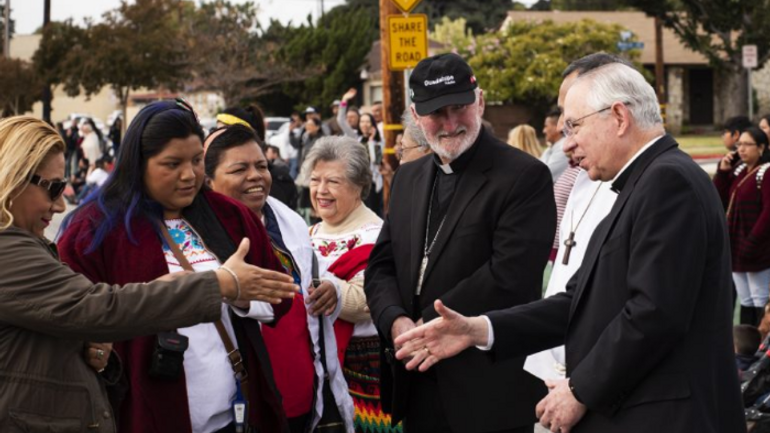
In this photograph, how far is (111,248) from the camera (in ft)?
12.1

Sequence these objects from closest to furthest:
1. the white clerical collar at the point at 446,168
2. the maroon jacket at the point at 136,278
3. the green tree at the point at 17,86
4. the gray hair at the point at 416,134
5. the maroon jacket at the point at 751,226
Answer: the maroon jacket at the point at 136,278, the white clerical collar at the point at 446,168, the gray hair at the point at 416,134, the maroon jacket at the point at 751,226, the green tree at the point at 17,86

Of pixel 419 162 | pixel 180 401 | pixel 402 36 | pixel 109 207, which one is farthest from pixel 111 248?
pixel 402 36

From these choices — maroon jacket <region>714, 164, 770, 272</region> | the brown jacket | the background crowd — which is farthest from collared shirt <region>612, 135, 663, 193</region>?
maroon jacket <region>714, 164, 770, 272</region>

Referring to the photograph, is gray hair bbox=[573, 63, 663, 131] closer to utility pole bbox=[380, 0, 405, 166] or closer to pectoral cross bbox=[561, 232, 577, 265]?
pectoral cross bbox=[561, 232, 577, 265]

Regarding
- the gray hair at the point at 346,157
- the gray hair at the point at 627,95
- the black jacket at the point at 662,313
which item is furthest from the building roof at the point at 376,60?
the black jacket at the point at 662,313

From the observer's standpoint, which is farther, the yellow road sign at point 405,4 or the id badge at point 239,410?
the yellow road sign at point 405,4

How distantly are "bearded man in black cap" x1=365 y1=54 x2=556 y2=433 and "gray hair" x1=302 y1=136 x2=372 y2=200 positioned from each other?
3.40 feet

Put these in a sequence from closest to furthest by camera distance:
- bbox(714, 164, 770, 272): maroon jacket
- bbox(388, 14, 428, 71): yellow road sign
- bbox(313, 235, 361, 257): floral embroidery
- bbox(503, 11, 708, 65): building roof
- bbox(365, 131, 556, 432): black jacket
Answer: bbox(365, 131, 556, 432): black jacket → bbox(313, 235, 361, 257): floral embroidery → bbox(714, 164, 770, 272): maroon jacket → bbox(388, 14, 428, 71): yellow road sign → bbox(503, 11, 708, 65): building roof

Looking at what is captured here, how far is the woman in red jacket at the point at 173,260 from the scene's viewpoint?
365cm

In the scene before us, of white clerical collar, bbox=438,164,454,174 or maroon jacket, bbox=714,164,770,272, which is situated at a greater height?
white clerical collar, bbox=438,164,454,174

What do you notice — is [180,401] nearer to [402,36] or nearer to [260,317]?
[260,317]

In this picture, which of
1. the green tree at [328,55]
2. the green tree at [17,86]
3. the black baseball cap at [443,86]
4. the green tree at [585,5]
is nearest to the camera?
the black baseball cap at [443,86]

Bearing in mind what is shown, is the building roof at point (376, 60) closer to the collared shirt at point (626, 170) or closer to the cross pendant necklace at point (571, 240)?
the cross pendant necklace at point (571, 240)

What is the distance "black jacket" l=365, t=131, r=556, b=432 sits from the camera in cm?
404
